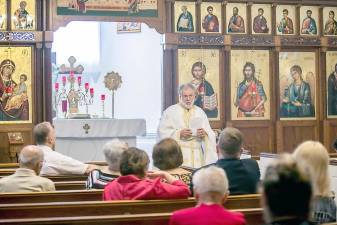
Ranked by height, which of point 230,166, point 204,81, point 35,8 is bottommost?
A: point 230,166

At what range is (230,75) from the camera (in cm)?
1271

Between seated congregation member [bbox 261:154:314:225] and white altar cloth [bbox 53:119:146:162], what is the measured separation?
32.8 feet

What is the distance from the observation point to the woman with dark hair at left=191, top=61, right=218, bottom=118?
1245 centimetres

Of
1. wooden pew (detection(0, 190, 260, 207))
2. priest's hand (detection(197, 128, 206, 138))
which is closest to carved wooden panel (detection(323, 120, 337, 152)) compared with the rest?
priest's hand (detection(197, 128, 206, 138))

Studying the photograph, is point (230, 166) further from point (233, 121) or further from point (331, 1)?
point (331, 1)

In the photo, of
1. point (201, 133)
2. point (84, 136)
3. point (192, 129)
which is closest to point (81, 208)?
point (201, 133)

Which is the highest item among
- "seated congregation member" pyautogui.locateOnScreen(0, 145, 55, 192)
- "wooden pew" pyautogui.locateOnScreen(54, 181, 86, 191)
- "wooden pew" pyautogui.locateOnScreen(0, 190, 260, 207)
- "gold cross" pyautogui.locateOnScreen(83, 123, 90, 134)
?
"gold cross" pyautogui.locateOnScreen(83, 123, 90, 134)

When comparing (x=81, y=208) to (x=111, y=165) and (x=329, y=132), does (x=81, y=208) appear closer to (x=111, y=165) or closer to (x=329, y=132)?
(x=111, y=165)

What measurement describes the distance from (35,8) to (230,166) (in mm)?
7460

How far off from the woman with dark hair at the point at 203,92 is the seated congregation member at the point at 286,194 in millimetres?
10148

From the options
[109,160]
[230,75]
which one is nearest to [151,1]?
[230,75]

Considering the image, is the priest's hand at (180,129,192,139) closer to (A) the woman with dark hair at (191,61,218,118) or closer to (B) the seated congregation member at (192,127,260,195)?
(A) the woman with dark hair at (191,61,218,118)

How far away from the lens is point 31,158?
548cm

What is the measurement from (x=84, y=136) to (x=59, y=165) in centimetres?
517
